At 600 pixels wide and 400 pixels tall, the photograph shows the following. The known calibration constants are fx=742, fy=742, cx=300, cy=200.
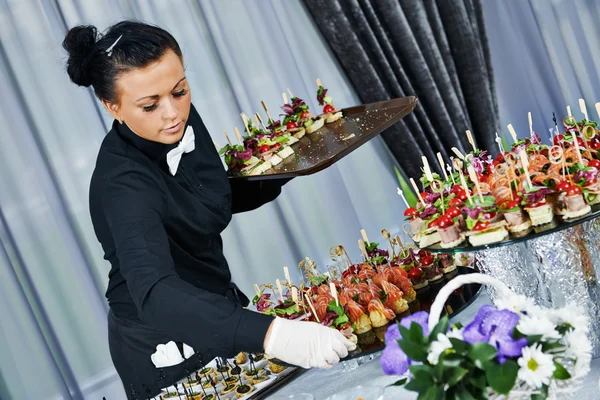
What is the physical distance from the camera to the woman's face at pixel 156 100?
1939mm

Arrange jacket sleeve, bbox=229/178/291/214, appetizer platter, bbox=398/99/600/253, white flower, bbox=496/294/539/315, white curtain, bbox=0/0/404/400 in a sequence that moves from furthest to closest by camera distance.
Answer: white curtain, bbox=0/0/404/400 < jacket sleeve, bbox=229/178/291/214 < appetizer platter, bbox=398/99/600/253 < white flower, bbox=496/294/539/315

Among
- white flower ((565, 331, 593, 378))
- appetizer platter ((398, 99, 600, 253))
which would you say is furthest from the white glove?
white flower ((565, 331, 593, 378))

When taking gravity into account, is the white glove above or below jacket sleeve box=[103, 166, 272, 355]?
below

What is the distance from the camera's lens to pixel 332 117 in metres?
2.99

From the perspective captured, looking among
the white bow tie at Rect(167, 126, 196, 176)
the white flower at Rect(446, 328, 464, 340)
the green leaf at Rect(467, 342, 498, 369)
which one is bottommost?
the green leaf at Rect(467, 342, 498, 369)

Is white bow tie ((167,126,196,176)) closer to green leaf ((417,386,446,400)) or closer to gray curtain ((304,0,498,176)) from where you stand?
green leaf ((417,386,446,400))

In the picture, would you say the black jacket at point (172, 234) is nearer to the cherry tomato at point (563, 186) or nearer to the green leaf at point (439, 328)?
the green leaf at point (439, 328)

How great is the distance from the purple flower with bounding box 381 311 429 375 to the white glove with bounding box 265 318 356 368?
414 mm

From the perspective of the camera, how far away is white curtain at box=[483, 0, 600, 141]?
5637 millimetres

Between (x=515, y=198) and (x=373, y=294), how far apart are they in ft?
1.69

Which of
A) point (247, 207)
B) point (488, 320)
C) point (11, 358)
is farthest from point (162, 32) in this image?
point (11, 358)

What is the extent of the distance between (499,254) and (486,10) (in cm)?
426

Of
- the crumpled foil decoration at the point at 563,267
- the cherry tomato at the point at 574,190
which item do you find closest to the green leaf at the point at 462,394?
the crumpled foil decoration at the point at 563,267

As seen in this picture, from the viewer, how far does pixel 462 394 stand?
1.11 m
